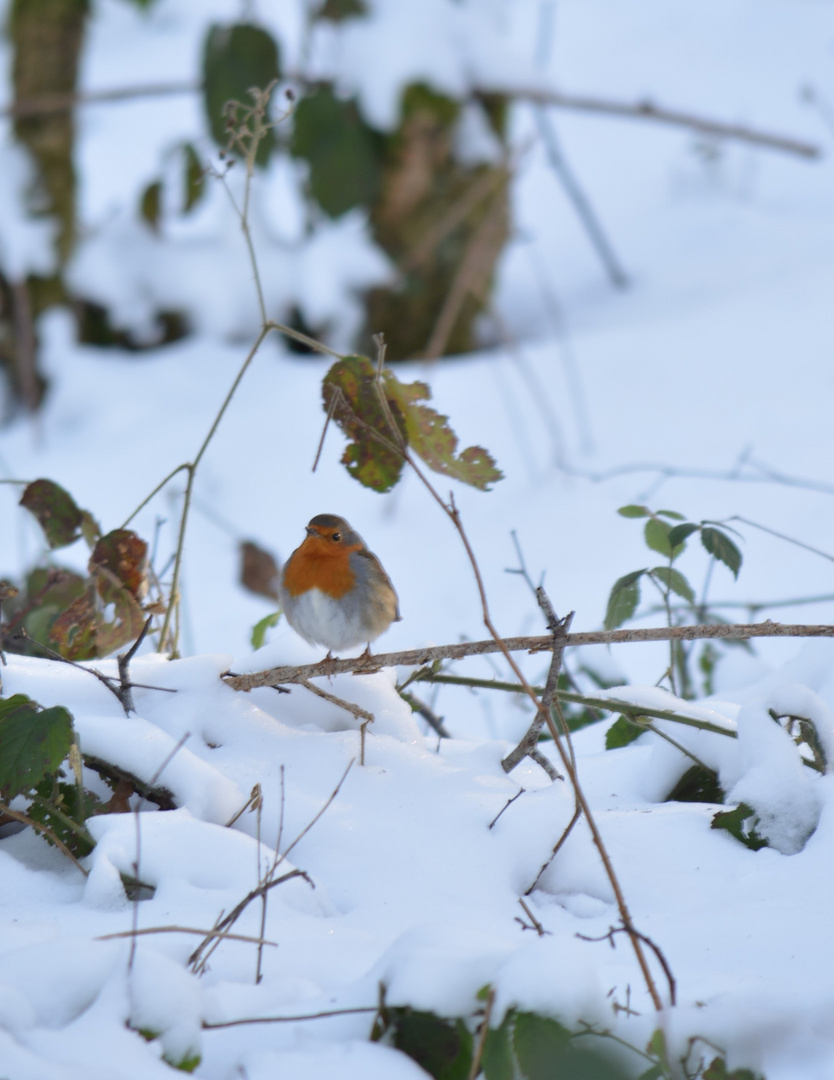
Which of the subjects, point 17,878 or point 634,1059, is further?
point 17,878

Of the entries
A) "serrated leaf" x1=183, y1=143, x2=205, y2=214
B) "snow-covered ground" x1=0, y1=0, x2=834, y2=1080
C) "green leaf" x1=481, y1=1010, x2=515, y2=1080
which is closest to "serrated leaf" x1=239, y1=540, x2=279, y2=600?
"snow-covered ground" x1=0, y1=0, x2=834, y2=1080

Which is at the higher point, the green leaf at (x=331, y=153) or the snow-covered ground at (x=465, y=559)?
the green leaf at (x=331, y=153)

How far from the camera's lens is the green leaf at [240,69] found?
4.36 metres

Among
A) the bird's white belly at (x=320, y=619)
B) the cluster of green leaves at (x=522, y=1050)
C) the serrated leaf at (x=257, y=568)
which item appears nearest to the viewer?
the cluster of green leaves at (x=522, y=1050)

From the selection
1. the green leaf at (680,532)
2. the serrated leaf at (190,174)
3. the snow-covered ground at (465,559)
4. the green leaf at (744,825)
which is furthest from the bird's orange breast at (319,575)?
the serrated leaf at (190,174)

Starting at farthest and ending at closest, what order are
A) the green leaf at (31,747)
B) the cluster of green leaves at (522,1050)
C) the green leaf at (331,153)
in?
1. the green leaf at (331,153)
2. the green leaf at (31,747)
3. the cluster of green leaves at (522,1050)

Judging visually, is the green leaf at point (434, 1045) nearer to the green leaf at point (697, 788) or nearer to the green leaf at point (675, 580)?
the green leaf at point (697, 788)

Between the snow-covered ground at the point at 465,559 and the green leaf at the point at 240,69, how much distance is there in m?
0.86

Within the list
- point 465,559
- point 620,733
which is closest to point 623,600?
point 620,733

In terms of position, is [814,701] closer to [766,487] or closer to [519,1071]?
[519,1071]

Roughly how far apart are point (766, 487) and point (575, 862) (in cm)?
283

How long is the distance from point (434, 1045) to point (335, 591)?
1.26 m

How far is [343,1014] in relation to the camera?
1.12m

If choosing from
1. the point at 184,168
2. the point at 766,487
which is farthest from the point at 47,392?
the point at 766,487
